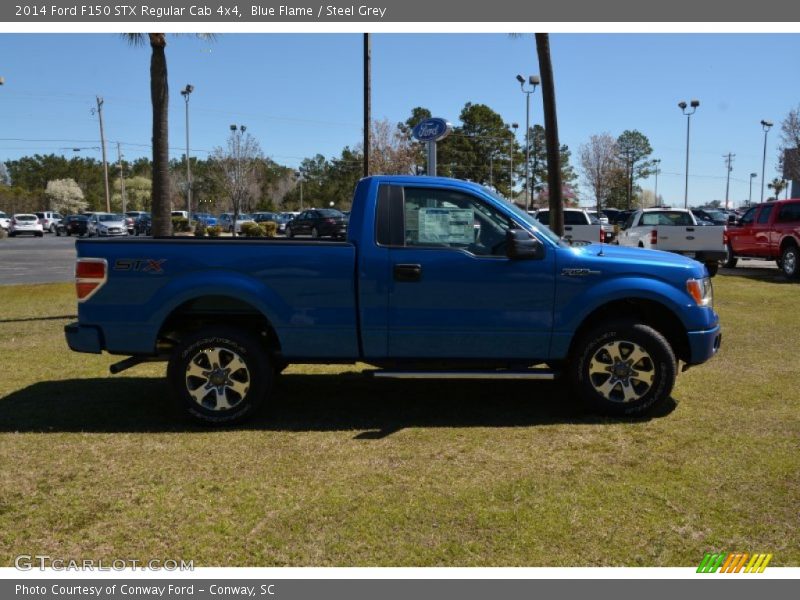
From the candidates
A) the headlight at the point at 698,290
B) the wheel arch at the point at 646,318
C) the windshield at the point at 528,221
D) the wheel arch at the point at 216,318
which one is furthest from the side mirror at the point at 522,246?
the wheel arch at the point at 216,318

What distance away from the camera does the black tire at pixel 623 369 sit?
5660 mm

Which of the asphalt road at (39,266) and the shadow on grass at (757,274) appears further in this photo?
the asphalt road at (39,266)

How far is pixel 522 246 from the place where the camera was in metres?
5.48

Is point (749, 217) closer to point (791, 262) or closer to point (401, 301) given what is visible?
point (791, 262)

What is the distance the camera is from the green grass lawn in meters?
3.64

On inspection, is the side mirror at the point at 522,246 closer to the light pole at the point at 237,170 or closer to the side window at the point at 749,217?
the side window at the point at 749,217

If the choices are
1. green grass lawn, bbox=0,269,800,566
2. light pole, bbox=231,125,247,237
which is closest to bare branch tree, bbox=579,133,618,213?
light pole, bbox=231,125,247,237

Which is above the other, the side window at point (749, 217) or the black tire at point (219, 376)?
the side window at point (749, 217)

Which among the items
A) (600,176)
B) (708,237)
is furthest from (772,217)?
(600,176)

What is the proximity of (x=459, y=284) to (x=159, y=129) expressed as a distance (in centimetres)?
789

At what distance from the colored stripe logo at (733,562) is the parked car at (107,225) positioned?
4316 cm

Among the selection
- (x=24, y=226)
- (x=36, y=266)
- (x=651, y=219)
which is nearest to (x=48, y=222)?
(x=24, y=226)

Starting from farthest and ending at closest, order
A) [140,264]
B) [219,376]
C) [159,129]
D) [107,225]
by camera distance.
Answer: [107,225] < [159,129] < [219,376] < [140,264]
